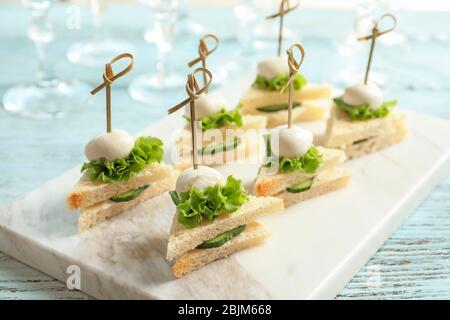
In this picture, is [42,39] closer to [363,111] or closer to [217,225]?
[363,111]

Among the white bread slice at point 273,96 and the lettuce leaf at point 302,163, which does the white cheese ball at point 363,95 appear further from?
the lettuce leaf at point 302,163

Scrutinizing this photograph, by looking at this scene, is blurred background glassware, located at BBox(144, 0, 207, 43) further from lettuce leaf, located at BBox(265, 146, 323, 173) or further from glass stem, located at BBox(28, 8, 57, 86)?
lettuce leaf, located at BBox(265, 146, 323, 173)

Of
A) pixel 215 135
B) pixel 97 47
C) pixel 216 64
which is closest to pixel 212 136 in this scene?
pixel 215 135

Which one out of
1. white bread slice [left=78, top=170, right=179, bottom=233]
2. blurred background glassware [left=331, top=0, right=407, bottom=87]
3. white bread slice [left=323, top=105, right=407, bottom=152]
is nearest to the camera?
white bread slice [left=78, top=170, right=179, bottom=233]

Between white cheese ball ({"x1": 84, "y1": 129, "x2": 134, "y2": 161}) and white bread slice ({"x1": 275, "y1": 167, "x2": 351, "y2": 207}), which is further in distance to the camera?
white bread slice ({"x1": 275, "y1": 167, "x2": 351, "y2": 207})

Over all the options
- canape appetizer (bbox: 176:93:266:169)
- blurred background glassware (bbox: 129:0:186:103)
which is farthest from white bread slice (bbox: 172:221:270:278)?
blurred background glassware (bbox: 129:0:186:103)

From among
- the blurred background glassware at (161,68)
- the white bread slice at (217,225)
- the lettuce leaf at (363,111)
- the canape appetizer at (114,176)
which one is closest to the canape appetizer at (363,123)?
the lettuce leaf at (363,111)
